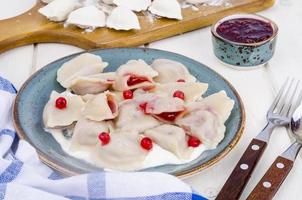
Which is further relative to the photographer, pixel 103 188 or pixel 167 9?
pixel 167 9

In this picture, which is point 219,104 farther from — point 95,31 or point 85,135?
point 95,31

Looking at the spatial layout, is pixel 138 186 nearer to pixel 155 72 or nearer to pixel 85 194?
pixel 85 194

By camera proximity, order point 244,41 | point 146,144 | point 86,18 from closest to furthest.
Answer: point 146,144
point 244,41
point 86,18

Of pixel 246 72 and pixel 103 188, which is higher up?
pixel 103 188

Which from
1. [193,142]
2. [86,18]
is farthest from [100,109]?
[86,18]

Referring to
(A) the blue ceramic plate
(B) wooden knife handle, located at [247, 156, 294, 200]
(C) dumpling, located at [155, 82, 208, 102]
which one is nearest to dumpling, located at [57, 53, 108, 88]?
(A) the blue ceramic plate

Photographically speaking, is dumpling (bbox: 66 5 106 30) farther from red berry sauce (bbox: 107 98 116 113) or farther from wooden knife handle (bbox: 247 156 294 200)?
wooden knife handle (bbox: 247 156 294 200)
